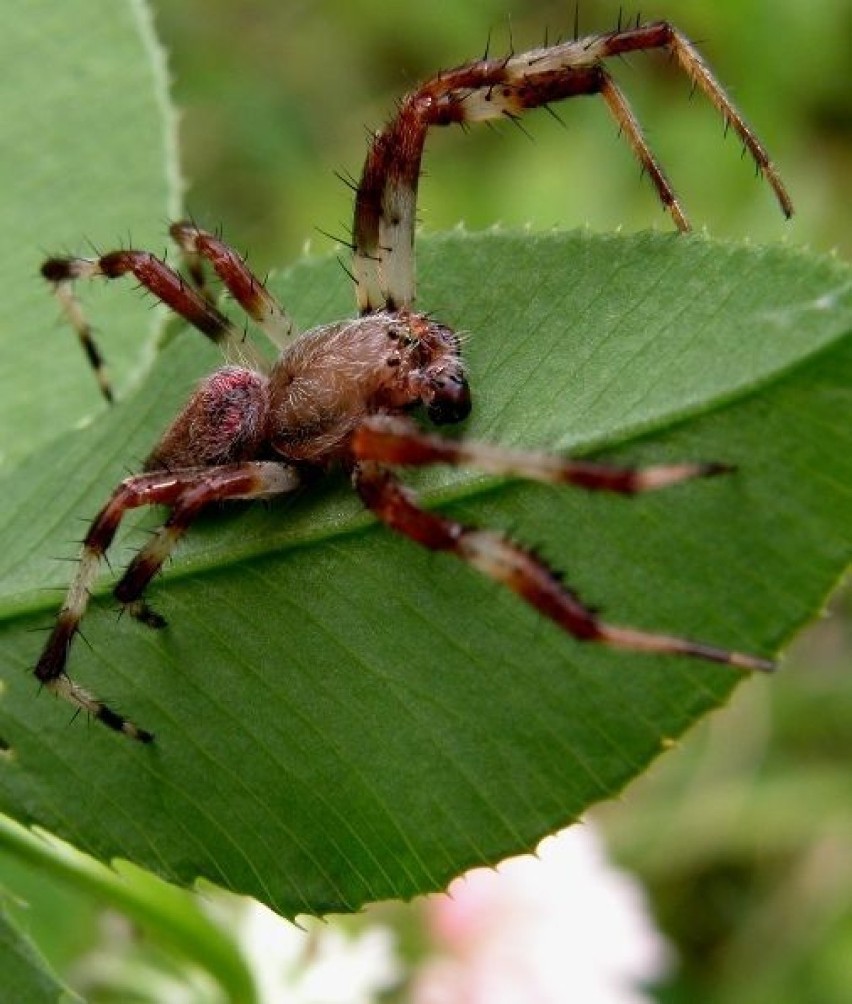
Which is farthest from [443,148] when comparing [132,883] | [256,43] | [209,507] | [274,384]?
[132,883]

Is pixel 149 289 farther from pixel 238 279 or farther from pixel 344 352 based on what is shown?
pixel 344 352

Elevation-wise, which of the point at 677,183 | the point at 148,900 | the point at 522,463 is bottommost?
the point at 148,900

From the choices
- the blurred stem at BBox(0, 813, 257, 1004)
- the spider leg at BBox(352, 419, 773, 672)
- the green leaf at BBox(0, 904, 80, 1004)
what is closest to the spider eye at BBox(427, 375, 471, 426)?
the spider leg at BBox(352, 419, 773, 672)

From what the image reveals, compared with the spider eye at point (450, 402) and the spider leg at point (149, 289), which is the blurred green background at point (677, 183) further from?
the spider eye at point (450, 402)

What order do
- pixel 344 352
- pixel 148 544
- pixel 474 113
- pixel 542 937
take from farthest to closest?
pixel 542 937
pixel 474 113
pixel 344 352
pixel 148 544

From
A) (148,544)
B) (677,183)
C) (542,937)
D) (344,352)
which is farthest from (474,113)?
(677,183)

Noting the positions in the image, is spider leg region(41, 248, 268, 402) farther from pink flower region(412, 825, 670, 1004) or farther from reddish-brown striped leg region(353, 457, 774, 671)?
pink flower region(412, 825, 670, 1004)
